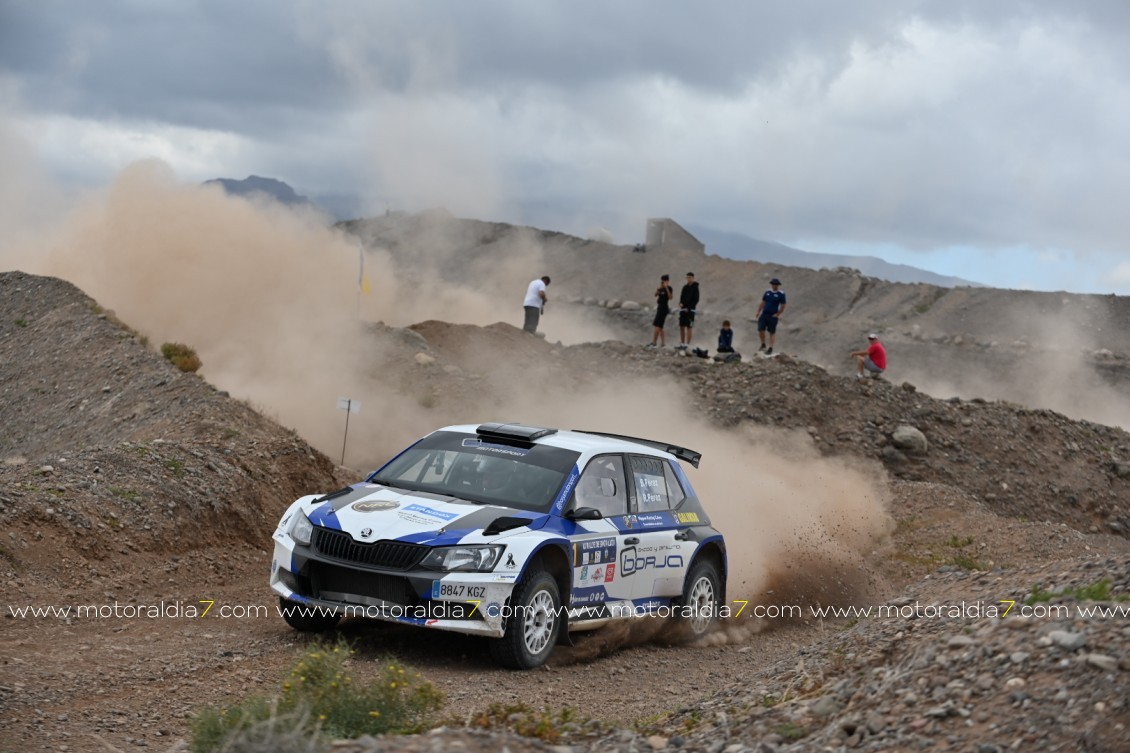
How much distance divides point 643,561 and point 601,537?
2.17ft

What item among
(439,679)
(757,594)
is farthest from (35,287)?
(439,679)

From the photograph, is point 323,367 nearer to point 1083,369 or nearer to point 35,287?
point 35,287

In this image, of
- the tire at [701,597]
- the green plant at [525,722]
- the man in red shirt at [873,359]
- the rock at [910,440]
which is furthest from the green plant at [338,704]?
the man in red shirt at [873,359]

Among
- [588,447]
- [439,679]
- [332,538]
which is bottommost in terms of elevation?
[439,679]

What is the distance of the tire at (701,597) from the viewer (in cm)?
1109

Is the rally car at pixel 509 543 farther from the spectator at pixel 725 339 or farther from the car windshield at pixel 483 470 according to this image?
the spectator at pixel 725 339

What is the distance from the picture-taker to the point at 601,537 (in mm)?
9945

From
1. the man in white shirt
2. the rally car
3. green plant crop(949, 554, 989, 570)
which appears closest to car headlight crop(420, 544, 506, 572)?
the rally car

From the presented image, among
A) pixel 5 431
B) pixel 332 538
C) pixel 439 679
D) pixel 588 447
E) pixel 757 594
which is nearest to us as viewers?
pixel 439 679

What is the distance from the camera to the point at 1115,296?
160ft

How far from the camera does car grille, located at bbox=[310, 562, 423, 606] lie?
8781 mm

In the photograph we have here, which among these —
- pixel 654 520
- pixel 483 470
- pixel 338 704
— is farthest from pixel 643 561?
pixel 338 704

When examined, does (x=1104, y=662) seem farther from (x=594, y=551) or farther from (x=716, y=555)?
(x=716, y=555)

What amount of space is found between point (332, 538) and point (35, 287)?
18.4m
